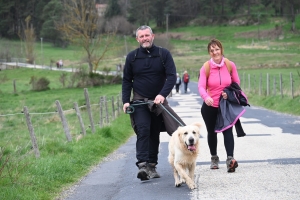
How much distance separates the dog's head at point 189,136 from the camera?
7570mm

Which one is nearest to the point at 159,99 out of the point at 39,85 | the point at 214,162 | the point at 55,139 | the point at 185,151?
the point at 185,151

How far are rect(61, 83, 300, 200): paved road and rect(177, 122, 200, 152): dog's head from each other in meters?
0.54

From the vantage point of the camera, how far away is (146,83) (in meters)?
8.51

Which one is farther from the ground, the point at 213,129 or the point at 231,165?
the point at 213,129

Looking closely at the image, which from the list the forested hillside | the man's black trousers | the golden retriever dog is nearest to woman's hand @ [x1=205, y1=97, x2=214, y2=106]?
the man's black trousers

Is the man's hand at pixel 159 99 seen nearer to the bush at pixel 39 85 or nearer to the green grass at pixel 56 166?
the green grass at pixel 56 166

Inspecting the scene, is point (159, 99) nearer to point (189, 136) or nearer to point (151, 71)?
point (151, 71)

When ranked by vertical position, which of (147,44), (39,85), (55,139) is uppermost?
(147,44)

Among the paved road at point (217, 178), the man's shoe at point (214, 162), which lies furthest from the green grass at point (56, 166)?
the man's shoe at point (214, 162)

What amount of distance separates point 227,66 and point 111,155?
4411 millimetres

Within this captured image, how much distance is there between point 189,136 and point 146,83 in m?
1.29

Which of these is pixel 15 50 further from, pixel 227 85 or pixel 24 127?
pixel 227 85

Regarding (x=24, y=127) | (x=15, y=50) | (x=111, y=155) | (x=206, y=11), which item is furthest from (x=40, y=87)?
(x=206, y=11)

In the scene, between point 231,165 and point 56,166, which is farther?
point 56,166
